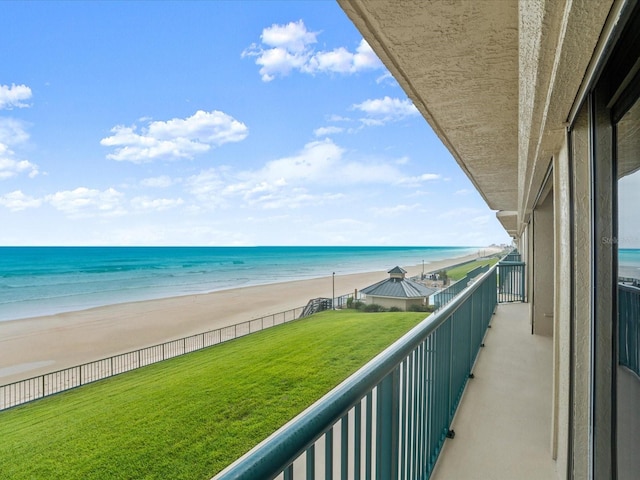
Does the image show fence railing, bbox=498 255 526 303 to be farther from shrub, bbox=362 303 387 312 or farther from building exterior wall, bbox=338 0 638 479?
shrub, bbox=362 303 387 312

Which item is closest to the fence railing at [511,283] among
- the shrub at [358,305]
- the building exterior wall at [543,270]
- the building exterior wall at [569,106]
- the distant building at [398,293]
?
the building exterior wall at [543,270]

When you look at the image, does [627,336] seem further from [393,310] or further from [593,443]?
[393,310]

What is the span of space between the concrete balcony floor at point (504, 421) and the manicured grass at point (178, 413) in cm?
631

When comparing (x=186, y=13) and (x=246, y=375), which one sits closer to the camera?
(x=246, y=375)

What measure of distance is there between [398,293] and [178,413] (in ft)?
48.9

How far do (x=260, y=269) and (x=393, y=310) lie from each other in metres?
34.9

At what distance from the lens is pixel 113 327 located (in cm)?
2144

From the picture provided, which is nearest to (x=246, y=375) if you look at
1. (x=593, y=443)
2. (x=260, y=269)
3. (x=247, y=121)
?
(x=593, y=443)

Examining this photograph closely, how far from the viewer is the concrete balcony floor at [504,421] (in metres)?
1.92

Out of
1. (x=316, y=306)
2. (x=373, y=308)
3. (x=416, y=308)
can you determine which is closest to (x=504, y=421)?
(x=416, y=308)

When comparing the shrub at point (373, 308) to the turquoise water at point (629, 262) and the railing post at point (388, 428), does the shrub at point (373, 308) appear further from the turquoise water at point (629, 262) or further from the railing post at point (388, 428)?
the turquoise water at point (629, 262)

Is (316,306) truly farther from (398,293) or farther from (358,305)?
(398,293)

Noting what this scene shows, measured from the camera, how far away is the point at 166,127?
68062 mm

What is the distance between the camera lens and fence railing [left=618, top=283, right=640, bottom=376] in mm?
967
